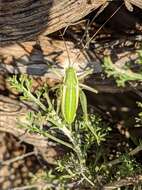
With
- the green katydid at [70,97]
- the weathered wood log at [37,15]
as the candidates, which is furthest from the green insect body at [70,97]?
the weathered wood log at [37,15]

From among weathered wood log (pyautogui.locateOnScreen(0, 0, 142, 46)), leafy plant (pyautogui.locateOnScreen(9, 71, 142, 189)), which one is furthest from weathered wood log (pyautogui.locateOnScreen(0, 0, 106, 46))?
leafy plant (pyautogui.locateOnScreen(9, 71, 142, 189))

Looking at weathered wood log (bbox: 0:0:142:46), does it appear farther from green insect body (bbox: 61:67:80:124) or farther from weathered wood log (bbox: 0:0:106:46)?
green insect body (bbox: 61:67:80:124)

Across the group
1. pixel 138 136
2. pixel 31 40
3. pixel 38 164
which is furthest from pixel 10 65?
pixel 38 164

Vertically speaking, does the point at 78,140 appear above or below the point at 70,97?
below

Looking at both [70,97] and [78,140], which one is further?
[78,140]

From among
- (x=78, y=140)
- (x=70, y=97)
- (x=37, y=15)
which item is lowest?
(x=78, y=140)

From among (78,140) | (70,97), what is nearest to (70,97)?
(70,97)

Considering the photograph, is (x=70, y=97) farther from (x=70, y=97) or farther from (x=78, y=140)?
(x=78, y=140)

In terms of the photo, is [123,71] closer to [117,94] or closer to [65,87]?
[65,87]
